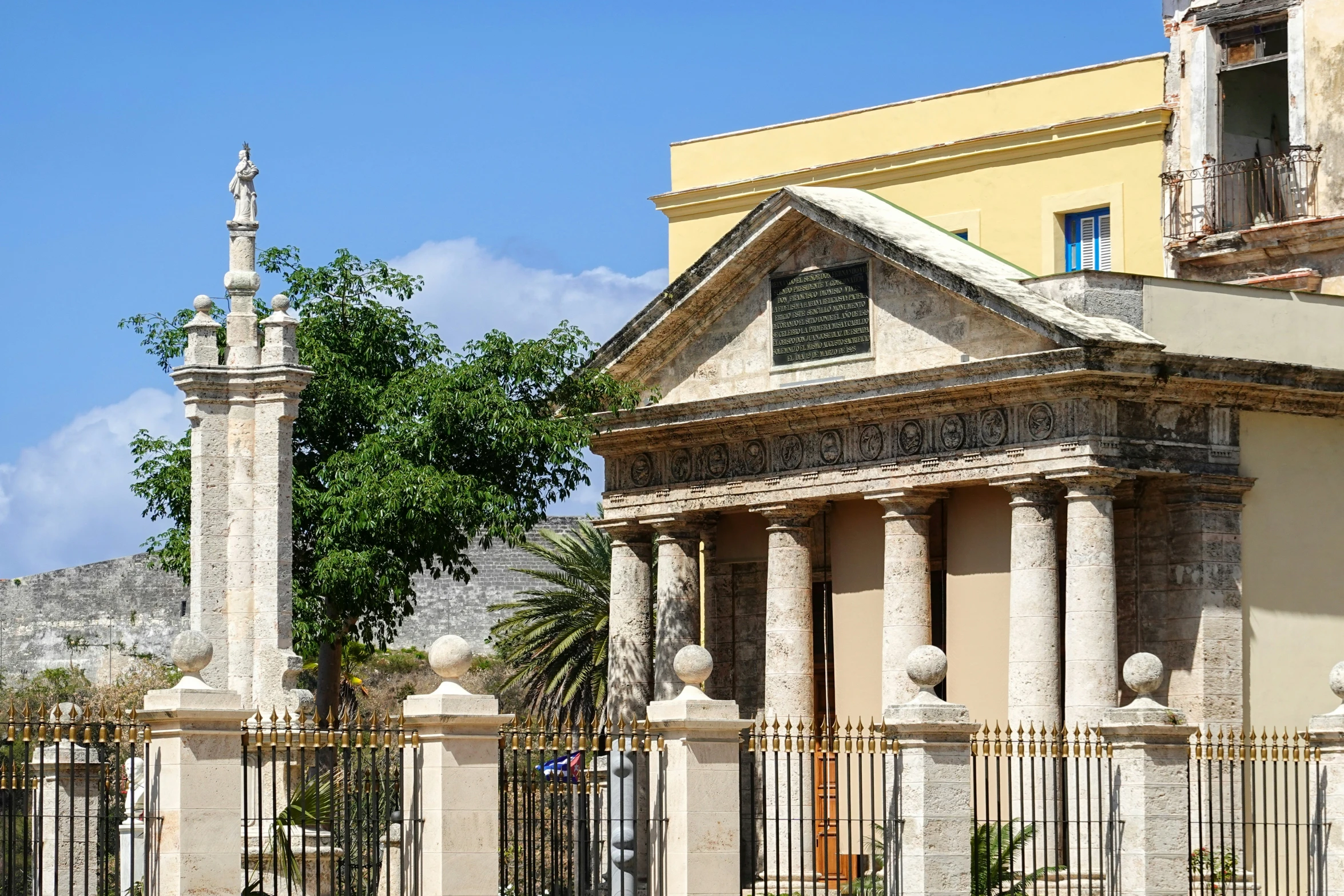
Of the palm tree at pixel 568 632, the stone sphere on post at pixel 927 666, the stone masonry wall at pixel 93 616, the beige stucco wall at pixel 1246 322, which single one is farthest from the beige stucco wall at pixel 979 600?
the stone masonry wall at pixel 93 616

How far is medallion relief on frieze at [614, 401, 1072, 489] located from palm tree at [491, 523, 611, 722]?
11061 mm

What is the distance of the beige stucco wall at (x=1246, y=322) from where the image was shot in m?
24.4

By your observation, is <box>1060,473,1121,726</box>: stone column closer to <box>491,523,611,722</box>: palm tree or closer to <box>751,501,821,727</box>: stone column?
<box>751,501,821,727</box>: stone column

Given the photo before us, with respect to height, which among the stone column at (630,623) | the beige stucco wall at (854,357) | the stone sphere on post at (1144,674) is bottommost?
the stone sphere on post at (1144,674)

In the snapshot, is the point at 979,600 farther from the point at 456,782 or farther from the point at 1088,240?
the point at 456,782

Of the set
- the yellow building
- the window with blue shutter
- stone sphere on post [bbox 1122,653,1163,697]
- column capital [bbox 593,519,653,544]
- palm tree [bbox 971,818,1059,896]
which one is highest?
A: the yellow building

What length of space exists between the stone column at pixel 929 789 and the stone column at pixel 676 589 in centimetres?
1032

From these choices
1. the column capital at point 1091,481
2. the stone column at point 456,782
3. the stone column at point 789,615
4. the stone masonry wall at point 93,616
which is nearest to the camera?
the stone column at point 456,782

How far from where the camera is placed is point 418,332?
87.0ft

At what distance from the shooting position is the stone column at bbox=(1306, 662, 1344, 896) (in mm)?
19469

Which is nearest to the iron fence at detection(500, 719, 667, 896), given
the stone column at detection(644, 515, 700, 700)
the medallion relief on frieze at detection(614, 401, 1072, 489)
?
the medallion relief on frieze at detection(614, 401, 1072, 489)

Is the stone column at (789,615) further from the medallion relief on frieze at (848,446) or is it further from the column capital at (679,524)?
the column capital at (679,524)

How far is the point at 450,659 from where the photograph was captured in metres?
15.6

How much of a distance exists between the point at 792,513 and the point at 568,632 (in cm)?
1360
